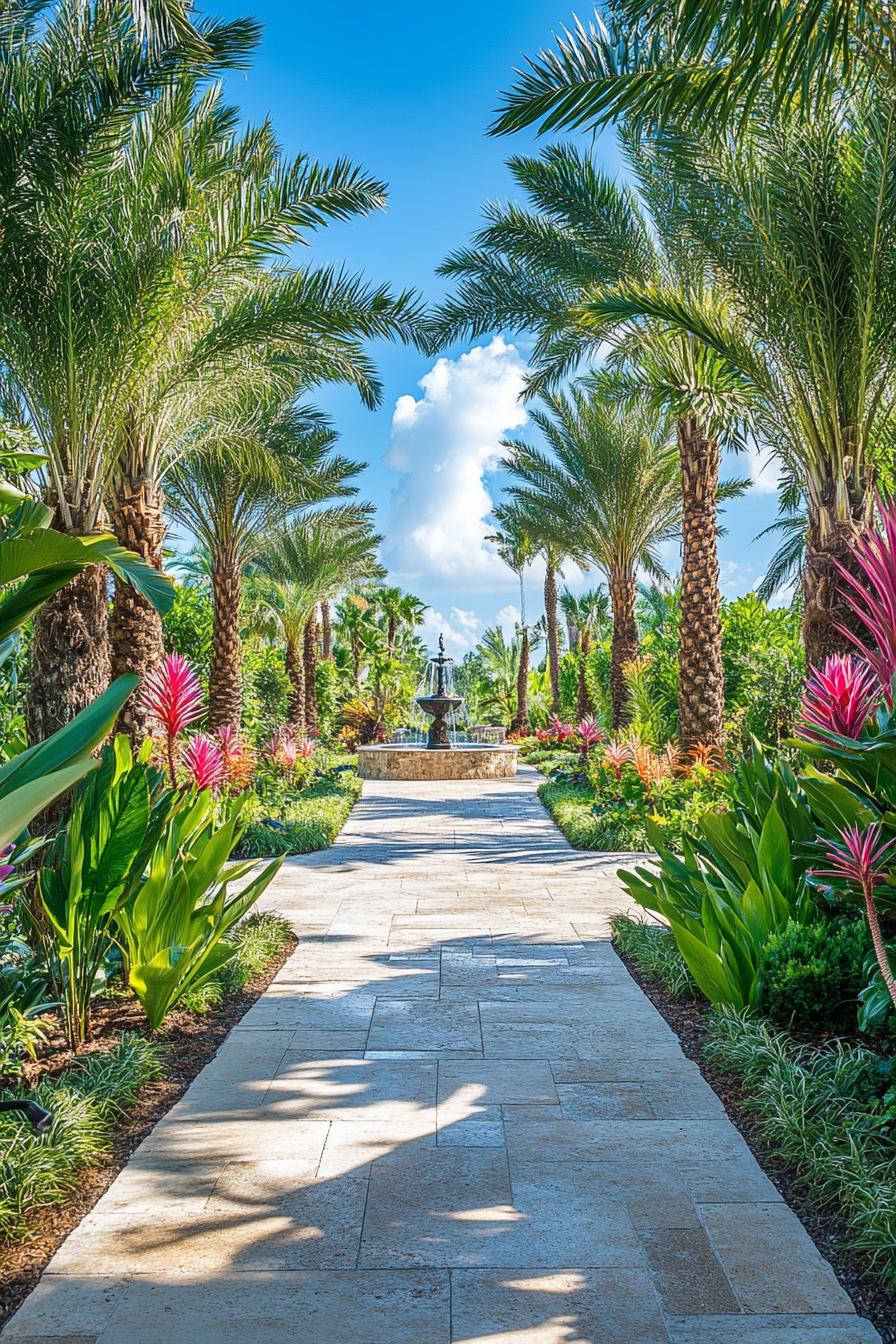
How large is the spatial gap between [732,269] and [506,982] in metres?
6.67

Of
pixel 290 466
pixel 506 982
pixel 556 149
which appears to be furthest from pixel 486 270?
pixel 506 982

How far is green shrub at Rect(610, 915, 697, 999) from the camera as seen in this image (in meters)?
5.53

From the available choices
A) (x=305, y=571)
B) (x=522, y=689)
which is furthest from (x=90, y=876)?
(x=522, y=689)

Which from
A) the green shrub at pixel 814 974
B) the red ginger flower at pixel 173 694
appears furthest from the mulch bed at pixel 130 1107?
the green shrub at pixel 814 974

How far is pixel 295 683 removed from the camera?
83.5 ft

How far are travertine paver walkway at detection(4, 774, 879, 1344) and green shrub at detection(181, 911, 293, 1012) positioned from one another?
23 centimetres

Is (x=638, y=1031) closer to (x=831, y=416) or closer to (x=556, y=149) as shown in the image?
(x=831, y=416)

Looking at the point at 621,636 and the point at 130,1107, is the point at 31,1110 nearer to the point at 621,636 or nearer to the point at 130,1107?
the point at 130,1107

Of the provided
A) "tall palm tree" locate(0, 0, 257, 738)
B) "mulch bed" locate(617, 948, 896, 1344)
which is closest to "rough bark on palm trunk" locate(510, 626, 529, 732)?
"tall palm tree" locate(0, 0, 257, 738)

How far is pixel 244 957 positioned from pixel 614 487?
14103mm

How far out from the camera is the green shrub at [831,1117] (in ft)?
9.77

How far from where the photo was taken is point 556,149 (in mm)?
11891

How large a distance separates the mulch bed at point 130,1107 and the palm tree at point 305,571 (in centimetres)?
1810

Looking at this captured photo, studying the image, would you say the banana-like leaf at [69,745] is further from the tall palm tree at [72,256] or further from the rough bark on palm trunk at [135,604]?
the rough bark on palm trunk at [135,604]
